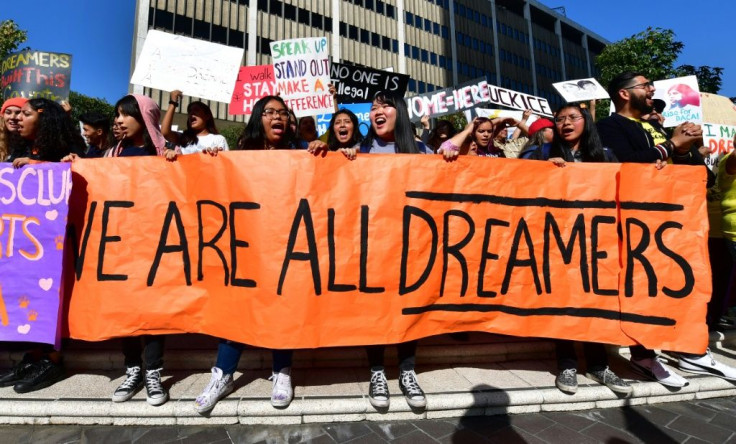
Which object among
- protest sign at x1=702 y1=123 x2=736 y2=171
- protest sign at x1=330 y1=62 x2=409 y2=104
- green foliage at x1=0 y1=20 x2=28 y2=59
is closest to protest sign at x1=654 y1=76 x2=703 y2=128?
protest sign at x1=702 y1=123 x2=736 y2=171

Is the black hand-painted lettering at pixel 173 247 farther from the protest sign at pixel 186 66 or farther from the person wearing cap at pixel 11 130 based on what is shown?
the protest sign at pixel 186 66

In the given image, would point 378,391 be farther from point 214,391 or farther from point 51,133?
point 51,133

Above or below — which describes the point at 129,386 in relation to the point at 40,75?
below

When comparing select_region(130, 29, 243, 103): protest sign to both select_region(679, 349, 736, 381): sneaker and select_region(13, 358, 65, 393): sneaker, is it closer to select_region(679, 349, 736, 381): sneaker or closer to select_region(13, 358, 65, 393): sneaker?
select_region(13, 358, 65, 393): sneaker

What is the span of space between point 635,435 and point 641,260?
1.20 meters

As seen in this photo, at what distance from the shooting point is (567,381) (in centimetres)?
263

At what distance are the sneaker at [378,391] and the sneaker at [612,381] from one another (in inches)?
63.2

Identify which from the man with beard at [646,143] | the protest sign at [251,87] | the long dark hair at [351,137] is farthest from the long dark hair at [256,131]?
the protest sign at [251,87]

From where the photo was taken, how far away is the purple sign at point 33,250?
263 centimetres

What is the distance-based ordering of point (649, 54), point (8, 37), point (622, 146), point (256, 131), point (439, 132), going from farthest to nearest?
point (649, 54), point (8, 37), point (439, 132), point (622, 146), point (256, 131)

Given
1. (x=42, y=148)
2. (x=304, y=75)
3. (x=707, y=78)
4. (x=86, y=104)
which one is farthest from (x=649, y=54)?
(x=86, y=104)

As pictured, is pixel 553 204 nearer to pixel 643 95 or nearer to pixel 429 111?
pixel 643 95

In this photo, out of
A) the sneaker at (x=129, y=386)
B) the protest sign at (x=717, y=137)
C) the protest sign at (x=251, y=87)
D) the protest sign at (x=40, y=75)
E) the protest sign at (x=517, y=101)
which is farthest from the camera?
the protest sign at (x=517, y=101)

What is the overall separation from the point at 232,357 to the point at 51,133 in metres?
2.27
